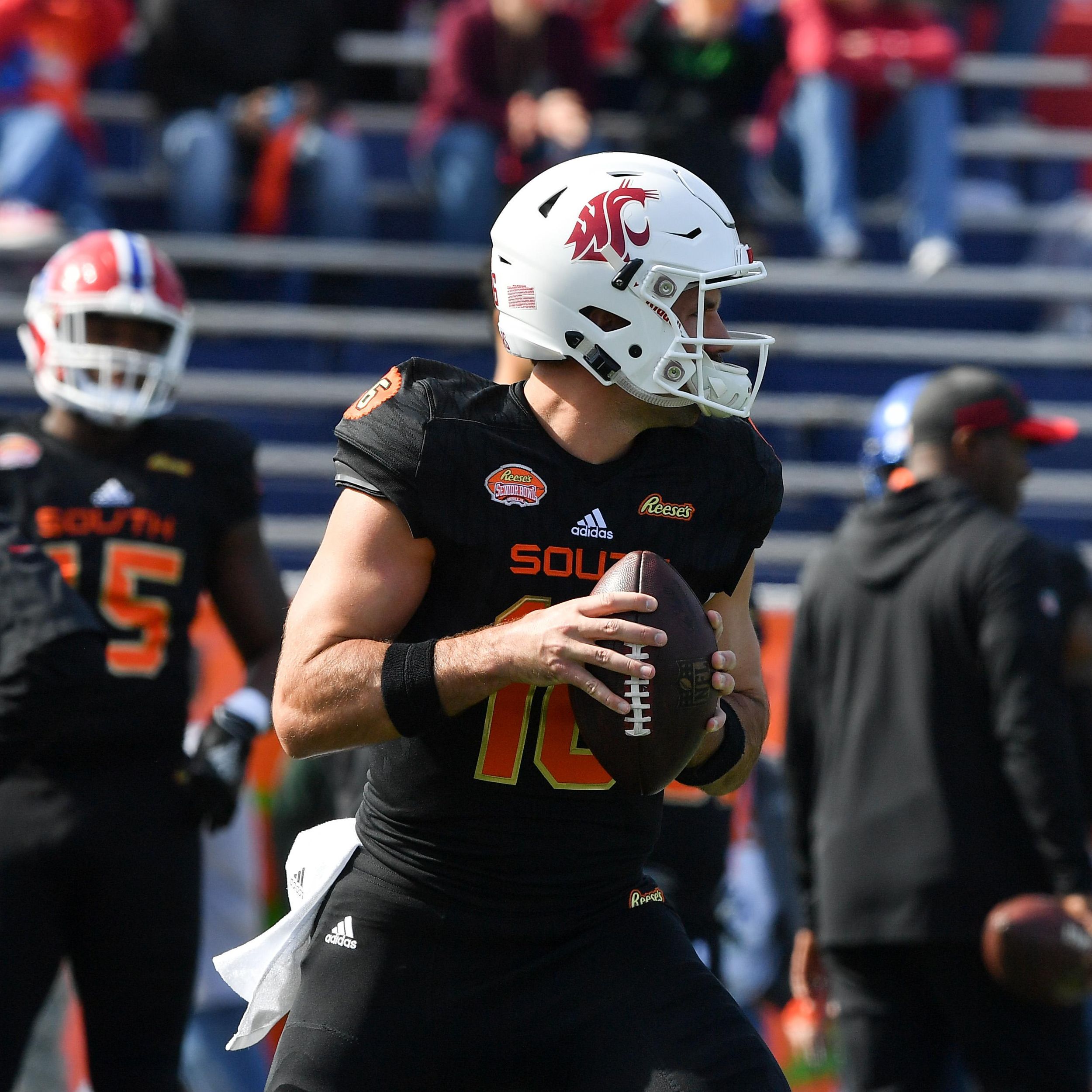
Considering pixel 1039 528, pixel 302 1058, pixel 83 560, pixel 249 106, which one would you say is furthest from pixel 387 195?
pixel 302 1058

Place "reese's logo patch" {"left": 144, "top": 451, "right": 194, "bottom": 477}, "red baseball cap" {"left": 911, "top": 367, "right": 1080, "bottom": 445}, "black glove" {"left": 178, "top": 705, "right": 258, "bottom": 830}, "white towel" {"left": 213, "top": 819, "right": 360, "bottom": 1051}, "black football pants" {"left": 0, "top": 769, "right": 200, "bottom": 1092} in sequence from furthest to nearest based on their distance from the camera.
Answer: "red baseball cap" {"left": 911, "top": 367, "right": 1080, "bottom": 445} < "reese's logo patch" {"left": 144, "top": 451, "right": 194, "bottom": 477} < "black glove" {"left": 178, "top": 705, "right": 258, "bottom": 830} < "black football pants" {"left": 0, "top": 769, "right": 200, "bottom": 1092} < "white towel" {"left": 213, "top": 819, "right": 360, "bottom": 1051}

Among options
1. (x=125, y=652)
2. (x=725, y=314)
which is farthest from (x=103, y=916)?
(x=725, y=314)

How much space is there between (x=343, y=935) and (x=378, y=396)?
2.53ft

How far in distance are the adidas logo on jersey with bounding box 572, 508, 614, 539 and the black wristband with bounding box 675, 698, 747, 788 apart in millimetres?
321

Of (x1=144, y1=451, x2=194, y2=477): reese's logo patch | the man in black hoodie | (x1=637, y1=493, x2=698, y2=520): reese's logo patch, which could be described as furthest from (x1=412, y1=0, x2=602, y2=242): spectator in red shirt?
(x1=637, y1=493, x2=698, y2=520): reese's logo patch

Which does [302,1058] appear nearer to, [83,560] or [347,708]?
[347,708]

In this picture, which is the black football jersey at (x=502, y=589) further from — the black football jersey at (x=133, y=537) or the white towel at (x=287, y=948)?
the black football jersey at (x=133, y=537)

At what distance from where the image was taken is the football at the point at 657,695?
2.17m

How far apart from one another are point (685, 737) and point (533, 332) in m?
0.66

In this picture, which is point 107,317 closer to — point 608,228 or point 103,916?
point 103,916

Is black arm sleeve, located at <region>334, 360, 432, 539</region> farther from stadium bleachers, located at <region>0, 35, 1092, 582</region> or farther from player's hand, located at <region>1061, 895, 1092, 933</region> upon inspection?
stadium bleachers, located at <region>0, 35, 1092, 582</region>

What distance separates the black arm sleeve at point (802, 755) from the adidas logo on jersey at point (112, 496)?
1638 millimetres

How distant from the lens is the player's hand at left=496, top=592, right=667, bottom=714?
82.5 inches

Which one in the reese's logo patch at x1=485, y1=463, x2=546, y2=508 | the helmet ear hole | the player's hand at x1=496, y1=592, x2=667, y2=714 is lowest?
the player's hand at x1=496, y1=592, x2=667, y2=714
